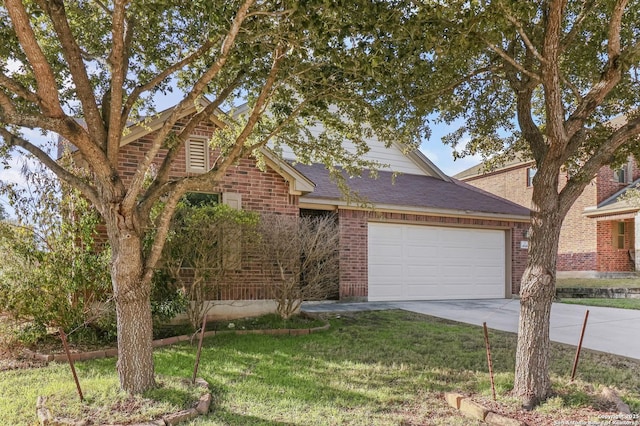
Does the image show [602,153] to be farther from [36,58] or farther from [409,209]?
[409,209]

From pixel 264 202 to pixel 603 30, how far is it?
22.3 ft

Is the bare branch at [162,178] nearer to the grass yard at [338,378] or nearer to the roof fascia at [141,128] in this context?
the grass yard at [338,378]

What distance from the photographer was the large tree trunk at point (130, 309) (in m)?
4.46

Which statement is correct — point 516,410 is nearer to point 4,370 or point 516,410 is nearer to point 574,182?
point 574,182

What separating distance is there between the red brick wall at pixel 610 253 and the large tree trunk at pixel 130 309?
2006 centimetres

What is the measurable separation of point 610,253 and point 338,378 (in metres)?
18.6

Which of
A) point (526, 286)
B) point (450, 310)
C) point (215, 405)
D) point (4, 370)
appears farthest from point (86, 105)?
point (450, 310)

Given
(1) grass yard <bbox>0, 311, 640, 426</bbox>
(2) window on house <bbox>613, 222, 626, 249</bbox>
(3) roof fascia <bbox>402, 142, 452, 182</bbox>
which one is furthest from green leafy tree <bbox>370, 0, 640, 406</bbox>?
(2) window on house <bbox>613, 222, 626, 249</bbox>

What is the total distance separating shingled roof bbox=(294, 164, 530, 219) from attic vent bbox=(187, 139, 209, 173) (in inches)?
108

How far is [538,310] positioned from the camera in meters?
4.48

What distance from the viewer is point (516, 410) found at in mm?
4270

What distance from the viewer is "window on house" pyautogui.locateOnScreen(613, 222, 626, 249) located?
1939cm

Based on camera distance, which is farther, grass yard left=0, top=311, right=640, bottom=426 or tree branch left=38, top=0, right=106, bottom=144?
tree branch left=38, top=0, right=106, bottom=144

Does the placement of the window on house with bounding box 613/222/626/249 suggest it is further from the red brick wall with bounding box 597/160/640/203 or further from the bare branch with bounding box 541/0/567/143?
the bare branch with bounding box 541/0/567/143
